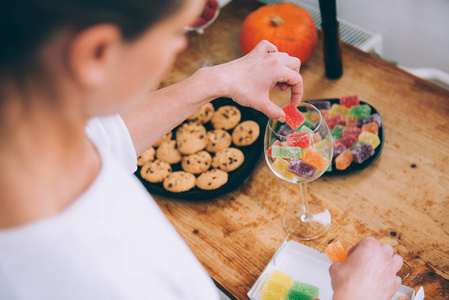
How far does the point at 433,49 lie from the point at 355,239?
1249 millimetres

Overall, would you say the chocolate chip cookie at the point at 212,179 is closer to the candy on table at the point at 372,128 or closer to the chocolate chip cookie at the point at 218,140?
the chocolate chip cookie at the point at 218,140

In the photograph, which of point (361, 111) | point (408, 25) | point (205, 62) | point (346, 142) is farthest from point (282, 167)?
point (408, 25)

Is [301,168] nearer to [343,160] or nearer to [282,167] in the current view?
[282,167]

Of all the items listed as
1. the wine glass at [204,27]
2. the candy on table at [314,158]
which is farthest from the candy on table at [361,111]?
the wine glass at [204,27]

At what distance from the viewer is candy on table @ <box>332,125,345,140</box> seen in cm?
135

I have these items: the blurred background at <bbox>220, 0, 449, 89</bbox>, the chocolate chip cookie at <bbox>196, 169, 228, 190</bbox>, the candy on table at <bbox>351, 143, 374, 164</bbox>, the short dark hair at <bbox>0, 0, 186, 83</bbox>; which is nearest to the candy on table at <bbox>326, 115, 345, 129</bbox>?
the candy on table at <bbox>351, 143, 374, 164</bbox>

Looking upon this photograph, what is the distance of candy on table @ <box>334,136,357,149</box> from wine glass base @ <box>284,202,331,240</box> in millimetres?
204

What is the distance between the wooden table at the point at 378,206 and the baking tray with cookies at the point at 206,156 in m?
0.05

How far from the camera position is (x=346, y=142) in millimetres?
1312

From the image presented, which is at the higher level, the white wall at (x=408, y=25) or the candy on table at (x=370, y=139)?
the candy on table at (x=370, y=139)

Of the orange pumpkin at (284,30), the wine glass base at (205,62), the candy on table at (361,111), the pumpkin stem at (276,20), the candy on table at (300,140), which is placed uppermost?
the candy on table at (300,140)

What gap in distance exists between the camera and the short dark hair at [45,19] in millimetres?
419

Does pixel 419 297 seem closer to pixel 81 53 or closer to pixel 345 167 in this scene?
pixel 345 167

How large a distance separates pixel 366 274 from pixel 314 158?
0.96 ft
